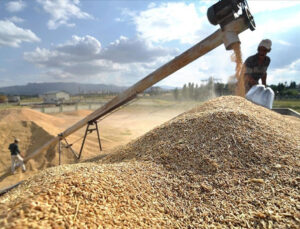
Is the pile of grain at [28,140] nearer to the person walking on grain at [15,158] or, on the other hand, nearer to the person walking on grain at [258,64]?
the person walking on grain at [15,158]

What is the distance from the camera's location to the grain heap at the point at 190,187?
1.45m

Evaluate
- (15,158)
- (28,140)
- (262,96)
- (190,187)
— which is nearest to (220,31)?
(262,96)

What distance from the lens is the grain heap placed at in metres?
1.45

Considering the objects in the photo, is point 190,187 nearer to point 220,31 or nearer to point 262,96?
point 220,31

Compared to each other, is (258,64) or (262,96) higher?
(258,64)

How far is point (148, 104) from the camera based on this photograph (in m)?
27.2

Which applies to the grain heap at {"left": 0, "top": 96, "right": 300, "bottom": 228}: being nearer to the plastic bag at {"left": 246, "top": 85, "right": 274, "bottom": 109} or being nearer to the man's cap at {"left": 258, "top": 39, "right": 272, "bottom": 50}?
the plastic bag at {"left": 246, "top": 85, "right": 274, "bottom": 109}

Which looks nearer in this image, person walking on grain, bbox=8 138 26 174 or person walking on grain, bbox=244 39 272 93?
person walking on grain, bbox=244 39 272 93

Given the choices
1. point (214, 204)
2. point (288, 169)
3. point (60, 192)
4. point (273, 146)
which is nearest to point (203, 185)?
point (214, 204)

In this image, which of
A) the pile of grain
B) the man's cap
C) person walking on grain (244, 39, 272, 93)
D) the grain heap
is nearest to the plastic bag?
person walking on grain (244, 39, 272, 93)

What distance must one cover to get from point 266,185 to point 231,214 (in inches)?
19.8

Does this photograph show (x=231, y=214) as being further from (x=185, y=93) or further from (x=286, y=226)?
(x=185, y=93)

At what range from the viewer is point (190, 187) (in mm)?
1938

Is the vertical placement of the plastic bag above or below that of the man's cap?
below
